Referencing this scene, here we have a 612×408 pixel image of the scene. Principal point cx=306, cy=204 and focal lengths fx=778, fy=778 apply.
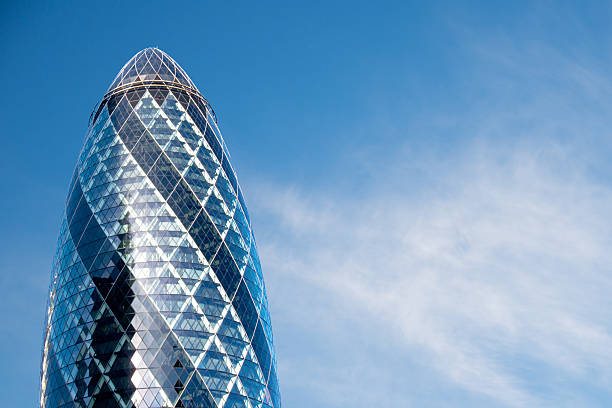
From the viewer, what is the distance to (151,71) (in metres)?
83.7

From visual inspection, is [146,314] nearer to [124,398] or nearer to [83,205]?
[124,398]

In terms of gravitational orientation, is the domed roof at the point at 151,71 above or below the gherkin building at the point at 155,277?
above

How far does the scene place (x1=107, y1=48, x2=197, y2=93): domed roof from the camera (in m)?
82.6

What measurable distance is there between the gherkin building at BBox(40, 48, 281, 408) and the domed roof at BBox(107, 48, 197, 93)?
7.50ft

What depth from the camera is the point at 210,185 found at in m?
74.9

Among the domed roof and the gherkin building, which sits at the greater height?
the domed roof

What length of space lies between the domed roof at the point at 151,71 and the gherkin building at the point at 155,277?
2.29 metres

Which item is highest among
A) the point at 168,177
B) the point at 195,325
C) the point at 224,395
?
the point at 168,177

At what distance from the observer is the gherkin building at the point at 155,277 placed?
6378 cm

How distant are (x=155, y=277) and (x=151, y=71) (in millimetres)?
26351

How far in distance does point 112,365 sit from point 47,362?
28.3 ft

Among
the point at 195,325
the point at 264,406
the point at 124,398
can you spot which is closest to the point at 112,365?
the point at 124,398

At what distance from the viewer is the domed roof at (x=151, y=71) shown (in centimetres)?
8262

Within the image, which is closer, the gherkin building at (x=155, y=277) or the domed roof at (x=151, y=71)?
the gherkin building at (x=155, y=277)
